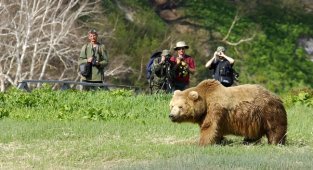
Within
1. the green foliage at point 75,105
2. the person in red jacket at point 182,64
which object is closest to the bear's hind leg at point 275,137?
the green foliage at point 75,105

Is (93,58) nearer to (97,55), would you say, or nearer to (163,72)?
(97,55)

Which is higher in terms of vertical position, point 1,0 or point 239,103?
Result: point 1,0

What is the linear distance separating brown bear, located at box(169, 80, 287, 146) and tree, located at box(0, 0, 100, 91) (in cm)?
2349

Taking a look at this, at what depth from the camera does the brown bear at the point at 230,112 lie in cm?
1352

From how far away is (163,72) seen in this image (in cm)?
2227

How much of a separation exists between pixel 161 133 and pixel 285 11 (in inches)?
1481

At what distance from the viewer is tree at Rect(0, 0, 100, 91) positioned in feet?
123

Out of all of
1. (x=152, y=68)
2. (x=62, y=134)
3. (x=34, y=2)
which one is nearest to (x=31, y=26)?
(x=34, y=2)

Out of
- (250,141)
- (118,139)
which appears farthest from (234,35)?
(250,141)

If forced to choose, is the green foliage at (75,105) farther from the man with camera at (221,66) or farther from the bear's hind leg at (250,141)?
the bear's hind leg at (250,141)

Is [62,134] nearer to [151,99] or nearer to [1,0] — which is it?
[151,99]

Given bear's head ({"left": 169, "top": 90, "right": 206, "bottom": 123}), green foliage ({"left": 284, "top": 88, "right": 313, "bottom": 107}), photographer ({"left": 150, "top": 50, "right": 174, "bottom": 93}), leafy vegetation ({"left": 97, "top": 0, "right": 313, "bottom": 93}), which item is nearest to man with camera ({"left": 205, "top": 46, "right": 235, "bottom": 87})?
photographer ({"left": 150, "top": 50, "right": 174, "bottom": 93})

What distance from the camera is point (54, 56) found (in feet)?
135

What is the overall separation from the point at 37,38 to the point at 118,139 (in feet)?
78.5
